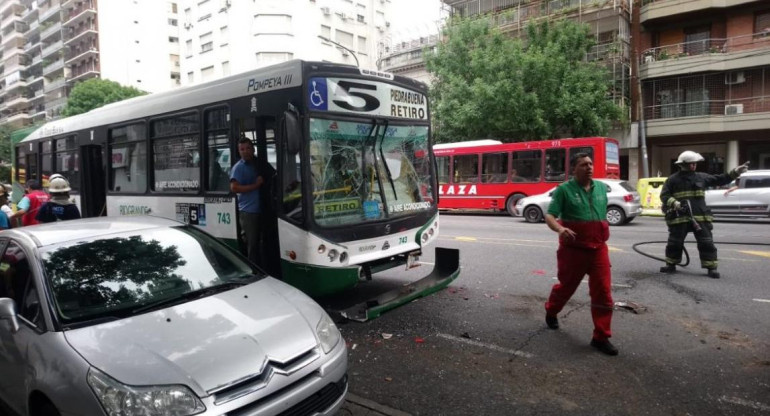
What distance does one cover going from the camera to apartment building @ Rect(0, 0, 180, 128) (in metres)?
59.3

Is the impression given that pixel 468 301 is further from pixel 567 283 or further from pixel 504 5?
pixel 504 5

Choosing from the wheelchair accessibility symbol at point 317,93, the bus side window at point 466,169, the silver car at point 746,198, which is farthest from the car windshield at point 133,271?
the bus side window at point 466,169

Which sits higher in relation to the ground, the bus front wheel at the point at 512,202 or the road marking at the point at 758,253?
the bus front wheel at the point at 512,202

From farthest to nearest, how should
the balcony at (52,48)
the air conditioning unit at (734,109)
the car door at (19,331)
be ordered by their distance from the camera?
the balcony at (52,48) < the air conditioning unit at (734,109) < the car door at (19,331)

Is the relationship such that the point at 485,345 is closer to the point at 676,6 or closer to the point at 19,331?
the point at 19,331

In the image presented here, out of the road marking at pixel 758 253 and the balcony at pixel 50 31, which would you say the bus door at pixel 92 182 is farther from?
the balcony at pixel 50 31

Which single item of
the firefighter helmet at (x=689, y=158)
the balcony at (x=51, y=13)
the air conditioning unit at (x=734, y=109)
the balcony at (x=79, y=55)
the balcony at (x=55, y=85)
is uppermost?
the balcony at (x=51, y=13)

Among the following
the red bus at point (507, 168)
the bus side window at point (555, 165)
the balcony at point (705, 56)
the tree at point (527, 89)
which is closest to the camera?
the red bus at point (507, 168)

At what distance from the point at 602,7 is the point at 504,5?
6.15 metres

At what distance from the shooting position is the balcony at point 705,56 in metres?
22.5

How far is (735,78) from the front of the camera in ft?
75.9

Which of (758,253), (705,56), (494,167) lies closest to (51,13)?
(494,167)

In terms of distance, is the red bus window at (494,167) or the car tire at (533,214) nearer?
the car tire at (533,214)

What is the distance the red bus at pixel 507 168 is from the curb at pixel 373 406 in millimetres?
14941
